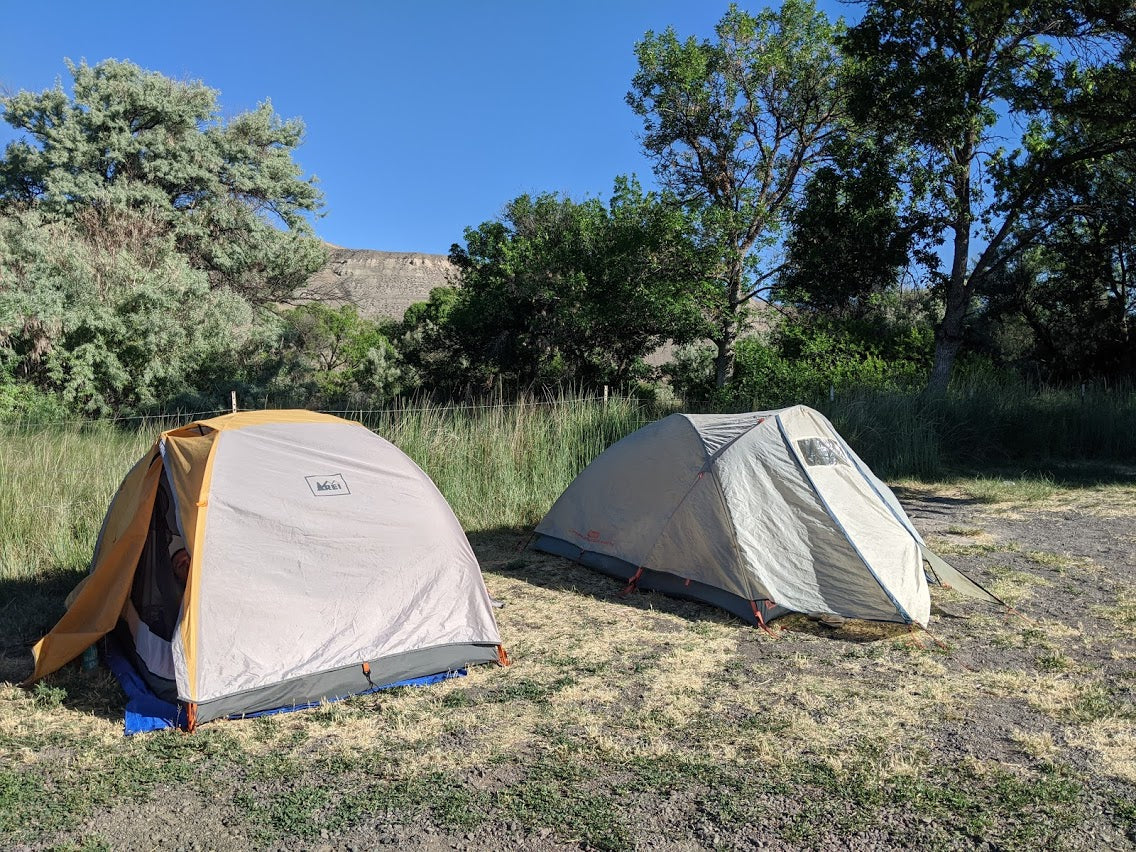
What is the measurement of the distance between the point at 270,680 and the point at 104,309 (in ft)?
43.5

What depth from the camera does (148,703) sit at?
14.7 feet

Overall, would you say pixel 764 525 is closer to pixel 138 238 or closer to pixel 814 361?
pixel 814 361

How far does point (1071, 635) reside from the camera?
5805 mm

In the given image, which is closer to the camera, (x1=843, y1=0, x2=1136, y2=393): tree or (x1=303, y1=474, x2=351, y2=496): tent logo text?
(x1=303, y1=474, x2=351, y2=496): tent logo text

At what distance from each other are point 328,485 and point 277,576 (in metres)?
0.65

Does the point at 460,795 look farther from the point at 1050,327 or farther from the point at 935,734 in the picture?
the point at 1050,327

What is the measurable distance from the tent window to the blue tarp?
3.03m

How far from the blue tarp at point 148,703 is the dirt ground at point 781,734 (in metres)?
0.15

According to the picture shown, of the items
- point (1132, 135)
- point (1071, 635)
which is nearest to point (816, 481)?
point (1071, 635)

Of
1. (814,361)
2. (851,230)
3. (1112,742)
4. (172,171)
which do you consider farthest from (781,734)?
(172,171)

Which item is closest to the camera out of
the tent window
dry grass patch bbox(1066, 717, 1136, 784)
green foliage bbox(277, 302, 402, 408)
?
dry grass patch bbox(1066, 717, 1136, 784)

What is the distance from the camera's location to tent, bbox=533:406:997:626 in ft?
19.6

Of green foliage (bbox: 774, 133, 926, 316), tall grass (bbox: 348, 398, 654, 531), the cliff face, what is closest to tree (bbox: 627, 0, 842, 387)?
green foliage (bbox: 774, 133, 926, 316)

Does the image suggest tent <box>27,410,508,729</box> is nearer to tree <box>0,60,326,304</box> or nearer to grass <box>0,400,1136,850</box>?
grass <box>0,400,1136,850</box>
